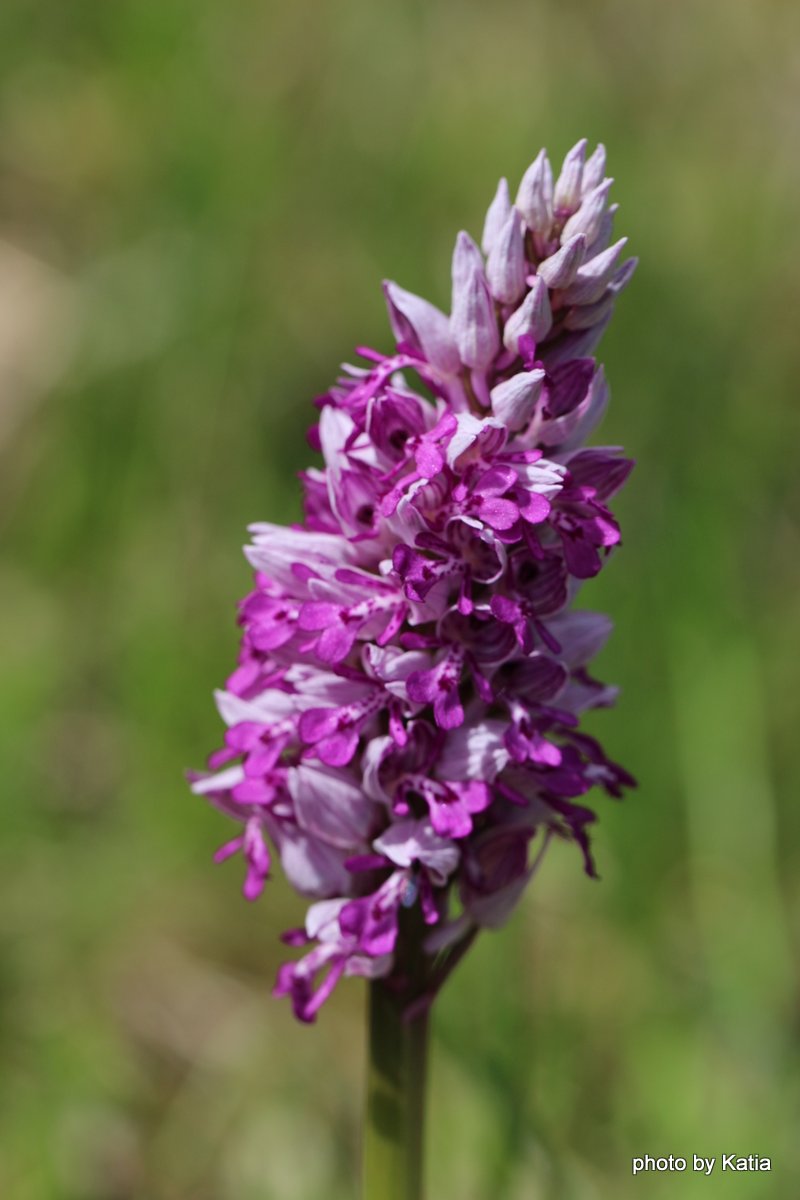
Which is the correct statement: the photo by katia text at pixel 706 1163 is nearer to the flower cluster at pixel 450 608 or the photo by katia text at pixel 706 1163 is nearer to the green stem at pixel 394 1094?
the green stem at pixel 394 1094

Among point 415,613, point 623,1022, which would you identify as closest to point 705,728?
point 623,1022

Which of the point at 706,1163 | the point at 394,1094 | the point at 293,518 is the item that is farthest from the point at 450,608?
the point at 293,518

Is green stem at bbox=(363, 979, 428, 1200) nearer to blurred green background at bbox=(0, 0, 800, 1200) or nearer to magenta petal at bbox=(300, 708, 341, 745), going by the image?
magenta petal at bbox=(300, 708, 341, 745)

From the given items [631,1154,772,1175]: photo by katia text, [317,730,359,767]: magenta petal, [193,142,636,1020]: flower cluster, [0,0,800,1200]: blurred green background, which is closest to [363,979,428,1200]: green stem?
[193,142,636,1020]: flower cluster

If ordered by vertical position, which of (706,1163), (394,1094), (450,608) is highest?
(450,608)

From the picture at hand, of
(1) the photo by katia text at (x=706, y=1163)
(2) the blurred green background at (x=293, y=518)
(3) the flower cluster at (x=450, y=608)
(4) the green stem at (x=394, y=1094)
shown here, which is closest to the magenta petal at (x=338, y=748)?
(3) the flower cluster at (x=450, y=608)

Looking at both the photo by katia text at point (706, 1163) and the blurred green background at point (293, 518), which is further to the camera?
the blurred green background at point (293, 518)

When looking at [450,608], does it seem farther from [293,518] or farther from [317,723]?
[293,518]

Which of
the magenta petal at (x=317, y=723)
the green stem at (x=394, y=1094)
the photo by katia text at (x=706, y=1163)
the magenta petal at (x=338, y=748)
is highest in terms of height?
the magenta petal at (x=317, y=723)
